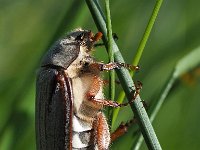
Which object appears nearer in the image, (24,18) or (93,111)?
(93,111)

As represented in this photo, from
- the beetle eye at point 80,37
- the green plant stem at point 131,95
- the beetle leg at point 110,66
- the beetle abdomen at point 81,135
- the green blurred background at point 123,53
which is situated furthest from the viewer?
the green blurred background at point 123,53

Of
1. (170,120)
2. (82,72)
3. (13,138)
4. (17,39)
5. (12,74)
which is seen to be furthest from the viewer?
(17,39)

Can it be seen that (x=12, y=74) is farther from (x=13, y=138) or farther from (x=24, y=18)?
(x=13, y=138)

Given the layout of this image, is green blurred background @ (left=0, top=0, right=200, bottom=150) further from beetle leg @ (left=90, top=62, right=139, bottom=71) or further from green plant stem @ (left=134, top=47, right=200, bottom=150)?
beetle leg @ (left=90, top=62, right=139, bottom=71)

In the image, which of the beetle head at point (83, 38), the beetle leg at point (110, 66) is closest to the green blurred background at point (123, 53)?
the beetle head at point (83, 38)

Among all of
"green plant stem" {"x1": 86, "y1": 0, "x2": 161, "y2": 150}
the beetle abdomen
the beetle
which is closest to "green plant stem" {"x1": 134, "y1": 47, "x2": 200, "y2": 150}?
the beetle

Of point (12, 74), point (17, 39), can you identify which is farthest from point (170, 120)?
point (17, 39)

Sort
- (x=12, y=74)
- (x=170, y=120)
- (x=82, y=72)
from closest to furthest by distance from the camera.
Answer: (x=82, y=72) < (x=170, y=120) < (x=12, y=74)

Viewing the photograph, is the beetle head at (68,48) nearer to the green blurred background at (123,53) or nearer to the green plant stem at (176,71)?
the green blurred background at (123,53)
